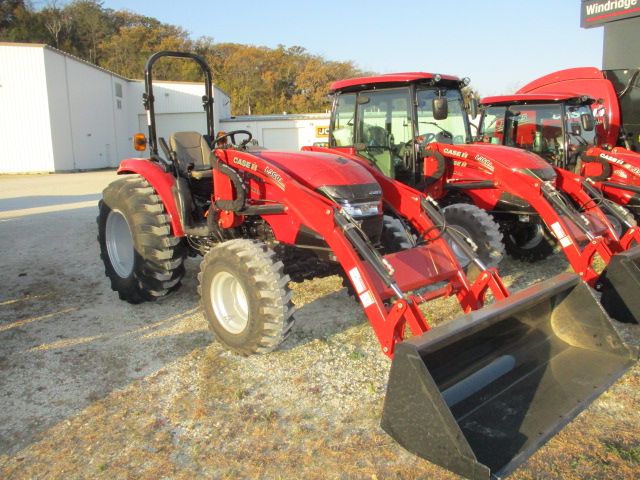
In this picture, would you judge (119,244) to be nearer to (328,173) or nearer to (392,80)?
(328,173)

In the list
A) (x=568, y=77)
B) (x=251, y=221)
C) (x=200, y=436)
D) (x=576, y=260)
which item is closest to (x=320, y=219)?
(x=251, y=221)

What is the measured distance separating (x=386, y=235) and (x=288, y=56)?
45.3m

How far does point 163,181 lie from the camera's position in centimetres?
448

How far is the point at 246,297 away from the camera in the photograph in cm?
334

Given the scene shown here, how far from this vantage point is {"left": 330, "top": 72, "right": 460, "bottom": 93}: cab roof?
562 centimetres

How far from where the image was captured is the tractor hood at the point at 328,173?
361 cm

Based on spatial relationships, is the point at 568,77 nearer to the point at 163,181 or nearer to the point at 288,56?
the point at 163,181

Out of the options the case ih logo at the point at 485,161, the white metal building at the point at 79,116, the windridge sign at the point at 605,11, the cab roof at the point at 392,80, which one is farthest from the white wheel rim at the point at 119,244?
the white metal building at the point at 79,116

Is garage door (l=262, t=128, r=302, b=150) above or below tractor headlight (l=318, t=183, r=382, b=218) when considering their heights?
above

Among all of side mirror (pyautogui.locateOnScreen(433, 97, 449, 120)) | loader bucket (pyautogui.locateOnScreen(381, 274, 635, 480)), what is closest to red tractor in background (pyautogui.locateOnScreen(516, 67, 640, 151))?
side mirror (pyautogui.locateOnScreen(433, 97, 449, 120))

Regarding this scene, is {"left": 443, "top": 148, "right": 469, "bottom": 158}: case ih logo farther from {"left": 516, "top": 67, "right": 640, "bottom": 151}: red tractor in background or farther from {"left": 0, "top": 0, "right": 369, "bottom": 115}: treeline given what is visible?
{"left": 0, "top": 0, "right": 369, "bottom": 115}: treeline

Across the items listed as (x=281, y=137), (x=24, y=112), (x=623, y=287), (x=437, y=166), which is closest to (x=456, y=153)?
(x=437, y=166)

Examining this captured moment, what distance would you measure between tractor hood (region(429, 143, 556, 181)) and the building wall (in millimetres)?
21505

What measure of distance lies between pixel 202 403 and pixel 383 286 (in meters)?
1.23
